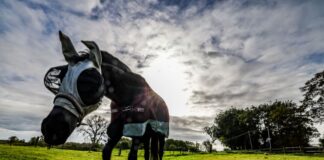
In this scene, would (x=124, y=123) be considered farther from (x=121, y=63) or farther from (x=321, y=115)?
(x=321, y=115)

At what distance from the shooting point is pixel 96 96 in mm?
2533

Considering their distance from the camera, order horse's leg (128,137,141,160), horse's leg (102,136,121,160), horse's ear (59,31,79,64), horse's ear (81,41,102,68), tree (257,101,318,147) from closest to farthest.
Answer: horse's ear (59,31,79,64), horse's ear (81,41,102,68), horse's leg (102,136,121,160), horse's leg (128,137,141,160), tree (257,101,318,147)

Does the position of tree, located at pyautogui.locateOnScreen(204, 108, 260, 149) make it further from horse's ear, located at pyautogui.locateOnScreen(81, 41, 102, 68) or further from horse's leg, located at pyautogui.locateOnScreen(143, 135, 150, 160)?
horse's ear, located at pyautogui.locateOnScreen(81, 41, 102, 68)

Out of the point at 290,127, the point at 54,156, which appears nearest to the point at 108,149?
the point at 54,156

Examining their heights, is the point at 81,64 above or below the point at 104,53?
below

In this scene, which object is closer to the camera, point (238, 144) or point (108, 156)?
point (108, 156)

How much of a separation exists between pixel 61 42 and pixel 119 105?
4.26 ft

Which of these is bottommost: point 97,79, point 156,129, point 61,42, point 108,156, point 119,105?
point 108,156

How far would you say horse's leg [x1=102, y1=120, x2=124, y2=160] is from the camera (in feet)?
9.51

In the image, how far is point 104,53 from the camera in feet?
11.1

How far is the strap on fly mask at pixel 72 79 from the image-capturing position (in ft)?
7.64

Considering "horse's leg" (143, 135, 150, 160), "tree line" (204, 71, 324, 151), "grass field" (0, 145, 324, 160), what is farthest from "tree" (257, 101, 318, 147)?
"horse's leg" (143, 135, 150, 160)

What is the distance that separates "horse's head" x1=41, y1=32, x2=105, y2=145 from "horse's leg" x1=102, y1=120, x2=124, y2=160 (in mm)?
567

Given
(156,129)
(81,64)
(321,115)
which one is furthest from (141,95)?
(321,115)
